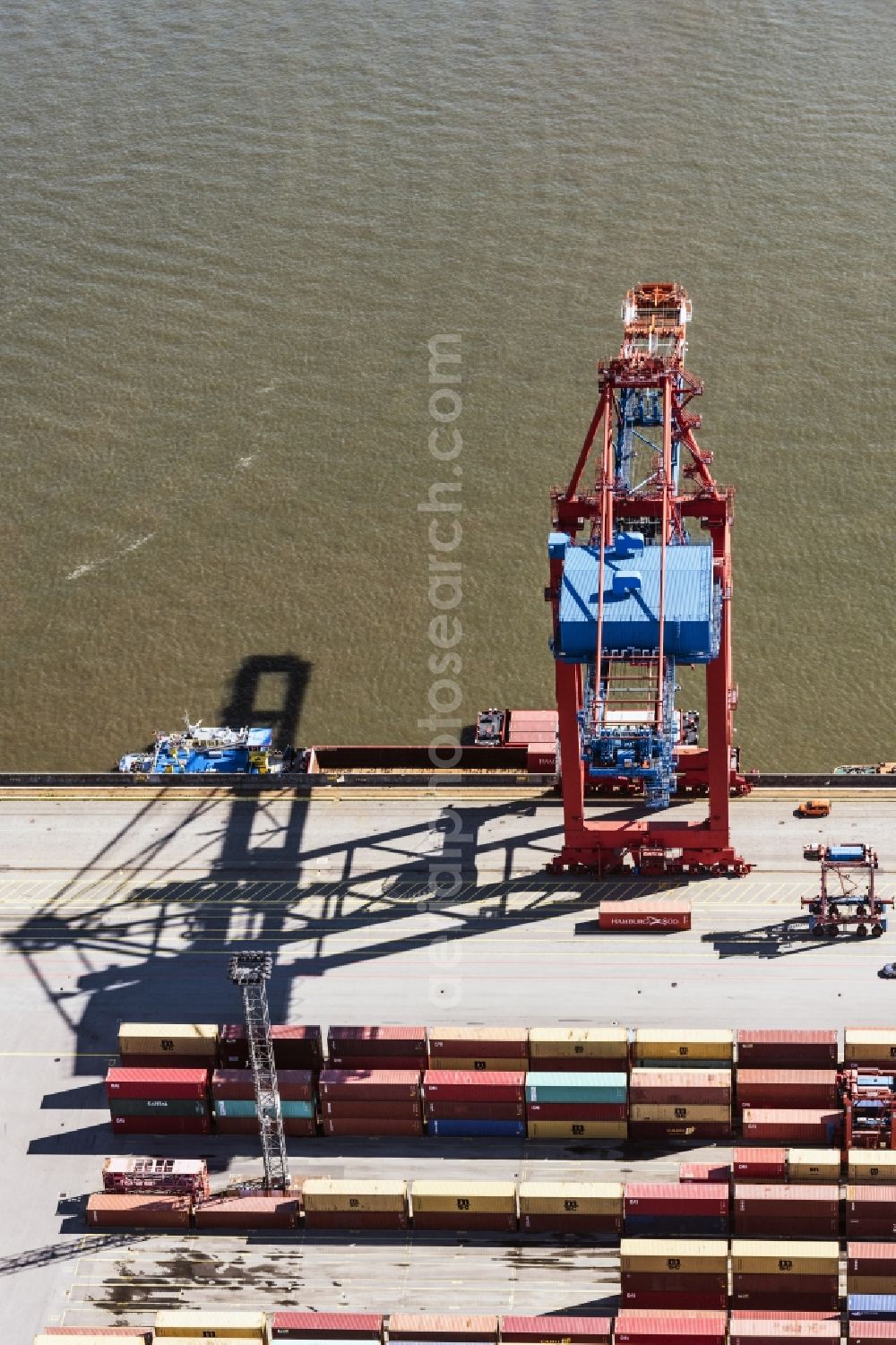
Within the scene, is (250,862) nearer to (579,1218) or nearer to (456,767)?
(456,767)

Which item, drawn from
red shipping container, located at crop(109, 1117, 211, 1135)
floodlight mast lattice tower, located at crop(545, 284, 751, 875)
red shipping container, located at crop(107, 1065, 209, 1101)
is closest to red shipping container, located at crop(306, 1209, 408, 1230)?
red shipping container, located at crop(109, 1117, 211, 1135)

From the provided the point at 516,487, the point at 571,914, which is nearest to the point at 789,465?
the point at 516,487

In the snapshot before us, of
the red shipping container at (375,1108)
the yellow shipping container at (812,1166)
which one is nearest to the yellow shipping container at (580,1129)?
the red shipping container at (375,1108)

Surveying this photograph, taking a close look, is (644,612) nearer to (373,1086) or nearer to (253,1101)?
(373,1086)

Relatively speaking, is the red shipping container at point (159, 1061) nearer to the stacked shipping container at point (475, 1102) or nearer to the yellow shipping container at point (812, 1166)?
the stacked shipping container at point (475, 1102)

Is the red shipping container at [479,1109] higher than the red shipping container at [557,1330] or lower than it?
higher

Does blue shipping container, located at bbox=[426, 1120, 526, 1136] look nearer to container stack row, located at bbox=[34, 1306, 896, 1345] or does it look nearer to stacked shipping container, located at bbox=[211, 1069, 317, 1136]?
stacked shipping container, located at bbox=[211, 1069, 317, 1136]

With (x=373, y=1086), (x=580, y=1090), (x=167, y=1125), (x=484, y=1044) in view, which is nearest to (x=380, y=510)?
(x=484, y=1044)
